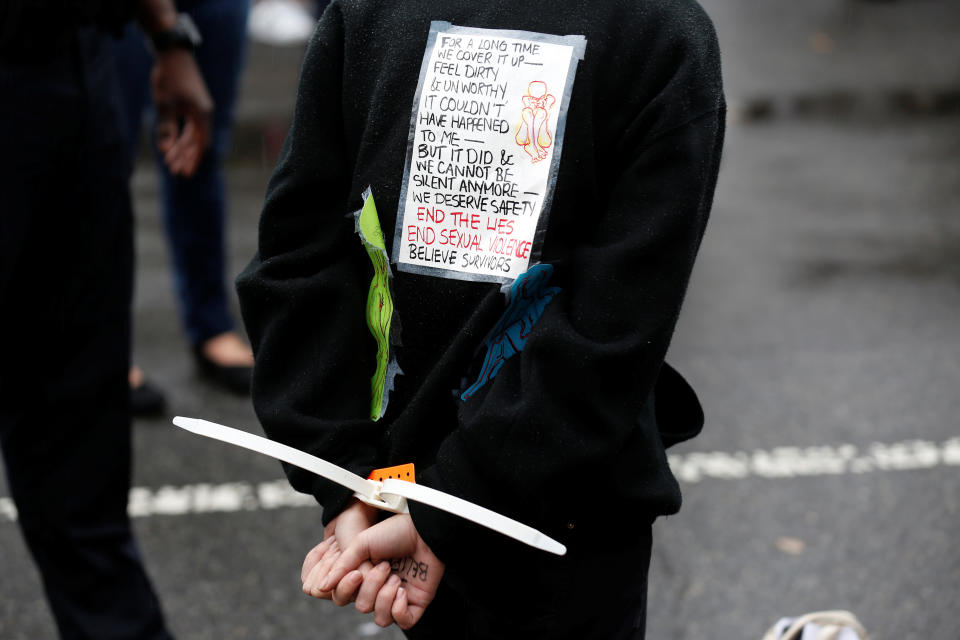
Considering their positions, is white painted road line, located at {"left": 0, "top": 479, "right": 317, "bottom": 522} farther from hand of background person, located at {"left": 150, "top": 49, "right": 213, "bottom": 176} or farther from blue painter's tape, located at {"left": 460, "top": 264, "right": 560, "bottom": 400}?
blue painter's tape, located at {"left": 460, "top": 264, "right": 560, "bottom": 400}

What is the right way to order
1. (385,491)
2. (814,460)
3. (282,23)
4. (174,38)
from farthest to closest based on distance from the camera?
1. (282,23)
2. (814,460)
3. (174,38)
4. (385,491)

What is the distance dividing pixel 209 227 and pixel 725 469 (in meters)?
1.95

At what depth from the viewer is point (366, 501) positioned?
1292 mm

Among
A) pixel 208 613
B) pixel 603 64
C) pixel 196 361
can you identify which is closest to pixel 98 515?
pixel 208 613

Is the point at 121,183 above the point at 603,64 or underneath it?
underneath

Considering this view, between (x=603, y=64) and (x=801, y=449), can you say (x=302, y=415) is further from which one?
(x=801, y=449)

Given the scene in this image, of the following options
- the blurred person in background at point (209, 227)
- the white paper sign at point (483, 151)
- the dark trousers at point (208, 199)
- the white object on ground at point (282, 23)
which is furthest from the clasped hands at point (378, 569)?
the white object on ground at point (282, 23)

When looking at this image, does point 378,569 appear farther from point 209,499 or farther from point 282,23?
point 282,23

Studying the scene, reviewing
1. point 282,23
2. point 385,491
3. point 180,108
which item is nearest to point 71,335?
point 180,108

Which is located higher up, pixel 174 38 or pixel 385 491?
pixel 174 38

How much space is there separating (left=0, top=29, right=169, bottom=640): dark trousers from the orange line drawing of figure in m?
1.05

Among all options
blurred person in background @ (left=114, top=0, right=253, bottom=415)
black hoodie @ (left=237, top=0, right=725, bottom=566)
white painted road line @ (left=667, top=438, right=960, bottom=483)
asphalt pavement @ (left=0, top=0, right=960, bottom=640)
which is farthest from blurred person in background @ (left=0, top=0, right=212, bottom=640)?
white painted road line @ (left=667, top=438, right=960, bottom=483)

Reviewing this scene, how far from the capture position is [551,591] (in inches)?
53.6

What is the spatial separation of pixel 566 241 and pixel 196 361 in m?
2.95
